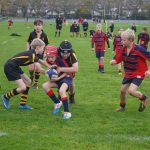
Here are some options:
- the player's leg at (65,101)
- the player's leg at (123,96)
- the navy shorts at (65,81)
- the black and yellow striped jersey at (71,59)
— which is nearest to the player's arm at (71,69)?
the black and yellow striped jersey at (71,59)

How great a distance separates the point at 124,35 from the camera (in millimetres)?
8820

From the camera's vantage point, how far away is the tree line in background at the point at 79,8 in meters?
112

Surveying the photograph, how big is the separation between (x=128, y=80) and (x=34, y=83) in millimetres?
3980

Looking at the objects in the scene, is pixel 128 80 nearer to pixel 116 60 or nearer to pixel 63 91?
pixel 116 60

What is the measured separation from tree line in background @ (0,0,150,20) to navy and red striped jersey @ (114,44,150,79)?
100718 mm

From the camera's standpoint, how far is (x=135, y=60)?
8875 mm

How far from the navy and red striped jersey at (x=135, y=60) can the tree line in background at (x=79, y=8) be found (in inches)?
3965

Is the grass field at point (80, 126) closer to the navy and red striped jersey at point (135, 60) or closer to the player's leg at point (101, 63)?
the navy and red striped jersey at point (135, 60)

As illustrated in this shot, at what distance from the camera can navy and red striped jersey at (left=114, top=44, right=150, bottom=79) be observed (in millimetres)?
8845

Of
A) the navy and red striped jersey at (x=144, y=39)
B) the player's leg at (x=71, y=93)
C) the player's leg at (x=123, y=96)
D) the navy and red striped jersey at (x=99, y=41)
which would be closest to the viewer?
the player's leg at (x=123, y=96)

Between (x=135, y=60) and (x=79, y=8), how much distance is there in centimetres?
10870

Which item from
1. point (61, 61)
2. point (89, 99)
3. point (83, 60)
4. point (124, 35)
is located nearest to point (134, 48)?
point (124, 35)

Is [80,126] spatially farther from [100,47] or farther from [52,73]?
[100,47]

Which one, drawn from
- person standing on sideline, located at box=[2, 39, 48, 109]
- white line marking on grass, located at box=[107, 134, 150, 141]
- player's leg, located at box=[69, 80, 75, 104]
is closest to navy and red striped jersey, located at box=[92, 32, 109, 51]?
player's leg, located at box=[69, 80, 75, 104]
